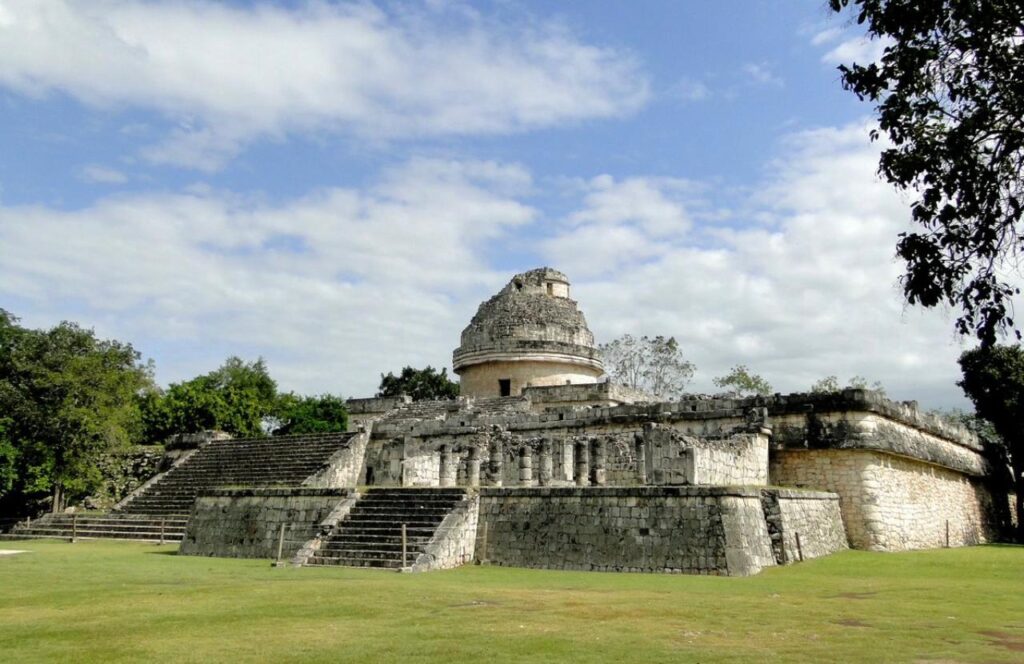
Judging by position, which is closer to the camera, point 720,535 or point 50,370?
point 720,535

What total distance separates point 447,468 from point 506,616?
36.2 ft

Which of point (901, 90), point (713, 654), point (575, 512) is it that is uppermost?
point (901, 90)

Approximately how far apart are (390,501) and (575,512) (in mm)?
3996

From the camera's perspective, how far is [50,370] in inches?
1068

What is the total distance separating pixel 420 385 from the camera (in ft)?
180

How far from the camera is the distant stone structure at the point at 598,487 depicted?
14.6m

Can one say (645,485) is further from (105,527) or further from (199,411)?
(199,411)

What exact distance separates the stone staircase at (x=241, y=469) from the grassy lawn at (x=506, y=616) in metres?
10.7

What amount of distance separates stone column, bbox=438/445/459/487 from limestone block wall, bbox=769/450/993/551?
715 cm

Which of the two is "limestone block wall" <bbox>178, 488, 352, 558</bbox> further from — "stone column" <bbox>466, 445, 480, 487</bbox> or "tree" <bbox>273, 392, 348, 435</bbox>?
"tree" <bbox>273, 392, 348, 435</bbox>

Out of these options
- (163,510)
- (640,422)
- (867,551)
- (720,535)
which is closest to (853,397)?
(867,551)

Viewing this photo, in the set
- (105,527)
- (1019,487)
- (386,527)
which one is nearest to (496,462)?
(386,527)

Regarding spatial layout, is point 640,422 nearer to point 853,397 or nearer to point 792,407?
point 792,407

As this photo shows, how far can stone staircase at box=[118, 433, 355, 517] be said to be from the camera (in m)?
25.1
